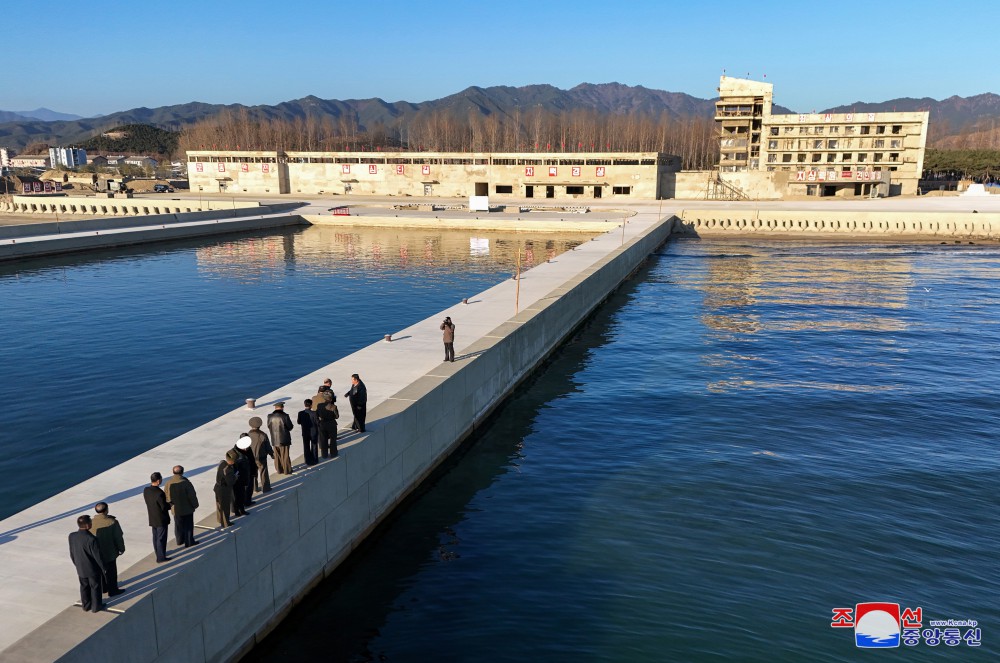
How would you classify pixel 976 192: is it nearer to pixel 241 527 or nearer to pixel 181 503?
pixel 241 527

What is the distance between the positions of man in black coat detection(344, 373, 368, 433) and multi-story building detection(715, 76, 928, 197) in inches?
4520

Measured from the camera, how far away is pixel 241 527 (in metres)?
12.6

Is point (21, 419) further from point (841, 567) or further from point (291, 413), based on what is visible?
point (841, 567)

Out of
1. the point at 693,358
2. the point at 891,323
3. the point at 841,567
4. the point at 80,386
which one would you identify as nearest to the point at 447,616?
the point at 841,567

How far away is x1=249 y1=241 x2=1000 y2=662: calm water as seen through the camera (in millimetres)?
14094

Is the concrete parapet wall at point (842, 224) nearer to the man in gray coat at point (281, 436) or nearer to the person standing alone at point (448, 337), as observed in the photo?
the person standing alone at point (448, 337)

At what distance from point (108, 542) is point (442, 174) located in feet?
392

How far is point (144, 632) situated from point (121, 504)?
4707 millimetres

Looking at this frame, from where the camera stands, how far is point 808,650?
1362cm

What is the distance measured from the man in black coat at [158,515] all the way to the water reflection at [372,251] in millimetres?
40953

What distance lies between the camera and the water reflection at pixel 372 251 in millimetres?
56219

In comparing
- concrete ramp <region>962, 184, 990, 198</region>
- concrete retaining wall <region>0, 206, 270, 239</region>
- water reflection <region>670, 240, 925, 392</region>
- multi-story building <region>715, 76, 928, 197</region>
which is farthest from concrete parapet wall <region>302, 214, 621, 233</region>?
concrete ramp <region>962, 184, 990, 198</region>

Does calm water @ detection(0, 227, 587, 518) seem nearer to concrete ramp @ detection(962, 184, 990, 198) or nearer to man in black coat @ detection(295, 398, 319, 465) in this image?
man in black coat @ detection(295, 398, 319, 465)

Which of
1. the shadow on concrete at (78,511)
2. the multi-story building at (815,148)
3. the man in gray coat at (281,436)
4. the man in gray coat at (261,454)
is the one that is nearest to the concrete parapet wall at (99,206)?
the multi-story building at (815,148)
